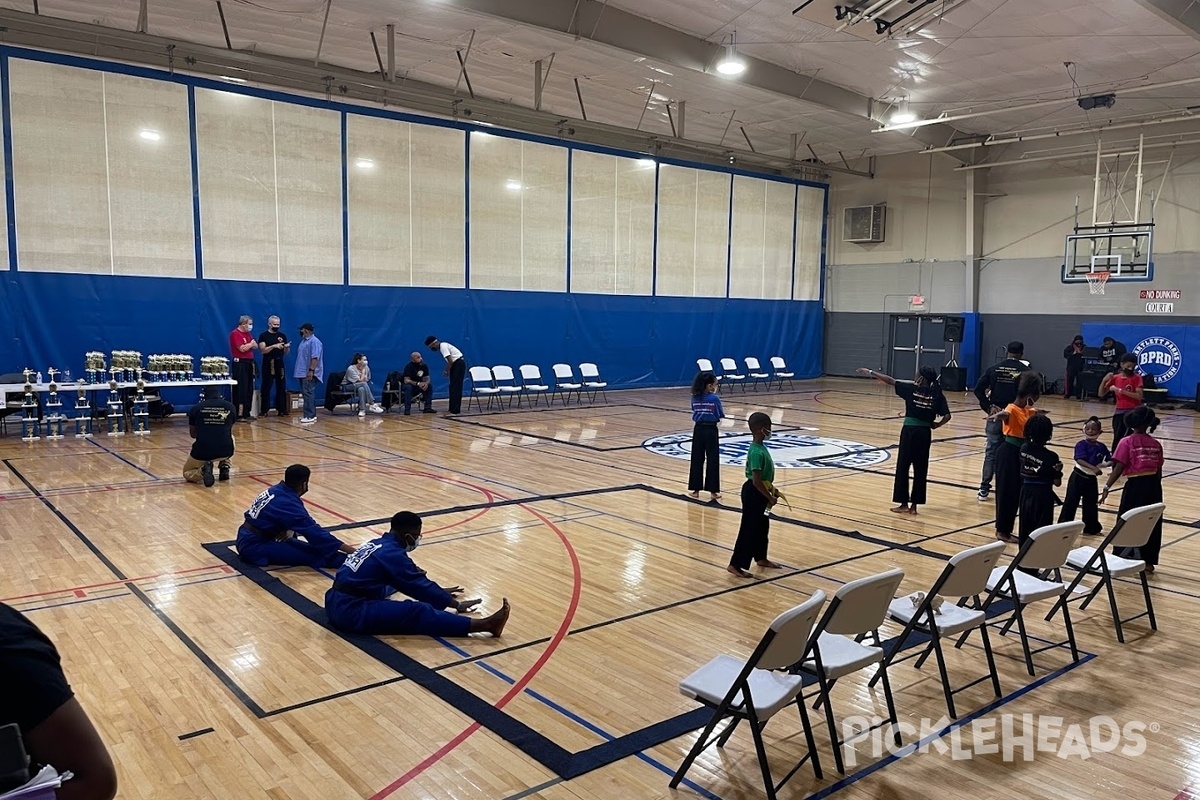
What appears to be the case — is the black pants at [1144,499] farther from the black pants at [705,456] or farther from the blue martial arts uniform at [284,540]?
the blue martial arts uniform at [284,540]

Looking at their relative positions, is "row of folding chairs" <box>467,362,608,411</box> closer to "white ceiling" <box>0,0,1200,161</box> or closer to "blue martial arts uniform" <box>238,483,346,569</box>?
"white ceiling" <box>0,0,1200,161</box>

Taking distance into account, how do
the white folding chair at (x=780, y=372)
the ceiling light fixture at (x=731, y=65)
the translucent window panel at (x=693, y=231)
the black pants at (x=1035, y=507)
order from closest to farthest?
the black pants at (x=1035, y=507), the ceiling light fixture at (x=731, y=65), the translucent window panel at (x=693, y=231), the white folding chair at (x=780, y=372)

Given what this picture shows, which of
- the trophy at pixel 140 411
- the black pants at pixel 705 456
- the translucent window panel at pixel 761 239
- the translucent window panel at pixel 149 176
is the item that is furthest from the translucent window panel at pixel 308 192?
the translucent window panel at pixel 761 239

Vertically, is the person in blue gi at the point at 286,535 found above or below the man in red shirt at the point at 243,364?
below

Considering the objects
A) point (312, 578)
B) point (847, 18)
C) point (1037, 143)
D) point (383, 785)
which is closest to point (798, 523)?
point (312, 578)

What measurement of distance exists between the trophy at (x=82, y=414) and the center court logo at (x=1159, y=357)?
23.0 metres

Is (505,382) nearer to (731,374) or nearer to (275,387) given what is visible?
(275,387)

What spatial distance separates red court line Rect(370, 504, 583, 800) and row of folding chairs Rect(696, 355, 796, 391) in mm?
16524

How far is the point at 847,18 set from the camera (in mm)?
11859

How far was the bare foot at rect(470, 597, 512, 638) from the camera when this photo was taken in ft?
18.2

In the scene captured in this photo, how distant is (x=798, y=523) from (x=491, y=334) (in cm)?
1281

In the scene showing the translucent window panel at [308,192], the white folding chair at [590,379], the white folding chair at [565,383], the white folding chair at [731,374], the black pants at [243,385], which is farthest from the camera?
the white folding chair at [731,374]

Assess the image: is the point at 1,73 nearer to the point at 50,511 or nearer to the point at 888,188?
the point at 50,511

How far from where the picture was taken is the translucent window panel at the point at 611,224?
2188cm
